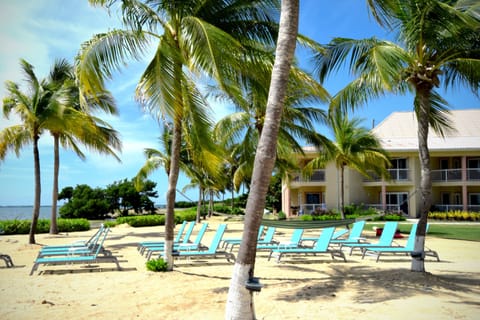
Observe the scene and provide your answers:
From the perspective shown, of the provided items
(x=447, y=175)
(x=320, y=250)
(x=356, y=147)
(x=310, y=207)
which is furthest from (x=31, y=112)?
(x=447, y=175)

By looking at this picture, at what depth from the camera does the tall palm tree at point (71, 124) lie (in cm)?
1537

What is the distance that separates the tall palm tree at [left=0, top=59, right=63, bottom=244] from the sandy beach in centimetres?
574

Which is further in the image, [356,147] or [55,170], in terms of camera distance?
[356,147]

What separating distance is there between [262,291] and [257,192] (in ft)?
9.19

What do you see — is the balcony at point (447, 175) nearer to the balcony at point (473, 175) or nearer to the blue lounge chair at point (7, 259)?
the balcony at point (473, 175)

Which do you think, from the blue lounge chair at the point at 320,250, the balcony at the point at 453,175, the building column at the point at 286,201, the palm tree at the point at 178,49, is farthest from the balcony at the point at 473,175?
the palm tree at the point at 178,49

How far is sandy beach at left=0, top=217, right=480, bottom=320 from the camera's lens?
5938 mm

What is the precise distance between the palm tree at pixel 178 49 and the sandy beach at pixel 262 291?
161 cm

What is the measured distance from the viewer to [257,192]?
5262mm

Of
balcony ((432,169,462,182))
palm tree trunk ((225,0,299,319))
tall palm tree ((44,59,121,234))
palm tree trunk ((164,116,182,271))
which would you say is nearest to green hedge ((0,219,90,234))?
tall palm tree ((44,59,121,234))

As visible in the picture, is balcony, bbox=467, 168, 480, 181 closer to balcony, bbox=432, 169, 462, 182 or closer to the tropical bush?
balcony, bbox=432, 169, 462, 182

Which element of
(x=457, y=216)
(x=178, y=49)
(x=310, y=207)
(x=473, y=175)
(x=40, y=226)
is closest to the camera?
(x=178, y=49)

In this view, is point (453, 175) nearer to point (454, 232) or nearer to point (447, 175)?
point (447, 175)

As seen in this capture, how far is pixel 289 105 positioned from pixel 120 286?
35.2ft
